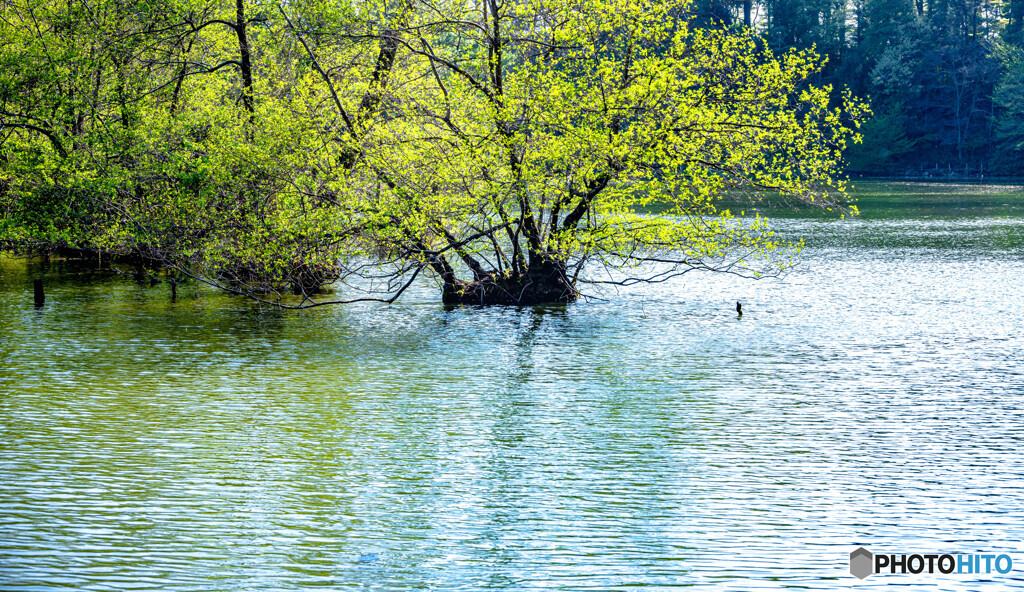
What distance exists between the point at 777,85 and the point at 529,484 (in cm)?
1520

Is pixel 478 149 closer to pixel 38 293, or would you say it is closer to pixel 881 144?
pixel 38 293

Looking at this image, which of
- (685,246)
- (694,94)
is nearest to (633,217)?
(685,246)

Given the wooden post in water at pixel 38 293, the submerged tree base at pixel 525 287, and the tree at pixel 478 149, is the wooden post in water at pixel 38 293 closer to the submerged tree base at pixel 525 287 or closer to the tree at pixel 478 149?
the tree at pixel 478 149

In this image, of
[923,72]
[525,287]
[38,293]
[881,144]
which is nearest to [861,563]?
[525,287]

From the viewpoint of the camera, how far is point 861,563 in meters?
10.1

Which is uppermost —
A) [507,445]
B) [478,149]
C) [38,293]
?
[478,149]

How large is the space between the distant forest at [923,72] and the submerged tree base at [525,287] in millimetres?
78010

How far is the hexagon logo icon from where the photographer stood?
390 inches

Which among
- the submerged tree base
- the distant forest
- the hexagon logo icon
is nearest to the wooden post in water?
the submerged tree base

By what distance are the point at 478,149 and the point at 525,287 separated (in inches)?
189

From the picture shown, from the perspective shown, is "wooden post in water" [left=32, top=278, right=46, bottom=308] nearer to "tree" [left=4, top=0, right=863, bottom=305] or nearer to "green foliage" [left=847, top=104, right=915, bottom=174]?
"tree" [left=4, top=0, right=863, bottom=305]

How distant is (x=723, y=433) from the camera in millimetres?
15133

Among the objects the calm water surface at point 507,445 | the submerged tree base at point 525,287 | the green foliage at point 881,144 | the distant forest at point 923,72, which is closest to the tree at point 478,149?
the submerged tree base at point 525,287

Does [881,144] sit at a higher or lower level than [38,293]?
higher
